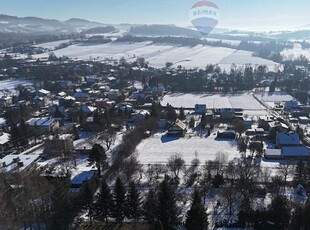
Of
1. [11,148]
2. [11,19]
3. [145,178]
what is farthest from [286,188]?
[11,19]

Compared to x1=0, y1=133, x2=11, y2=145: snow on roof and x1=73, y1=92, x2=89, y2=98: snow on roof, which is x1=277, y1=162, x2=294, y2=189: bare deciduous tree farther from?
x1=73, y1=92, x2=89, y2=98: snow on roof

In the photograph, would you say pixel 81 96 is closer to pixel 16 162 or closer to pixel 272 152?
pixel 16 162

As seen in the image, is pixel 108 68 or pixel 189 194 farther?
pixel 108 68

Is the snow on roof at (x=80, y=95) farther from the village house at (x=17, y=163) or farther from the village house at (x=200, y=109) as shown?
the village house at (x=17, y=163)

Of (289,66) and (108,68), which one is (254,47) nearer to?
(289,66)

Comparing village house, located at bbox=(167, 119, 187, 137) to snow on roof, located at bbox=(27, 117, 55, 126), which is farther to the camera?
snow on roof, located at bbox=(27, 117, 55, 126)

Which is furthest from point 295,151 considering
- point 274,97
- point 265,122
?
point 274,97

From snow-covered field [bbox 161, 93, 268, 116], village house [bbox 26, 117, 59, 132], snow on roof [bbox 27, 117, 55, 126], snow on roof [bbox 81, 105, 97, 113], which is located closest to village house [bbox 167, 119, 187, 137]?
snow-covered field [bbox 161, 93, 268, 116]
